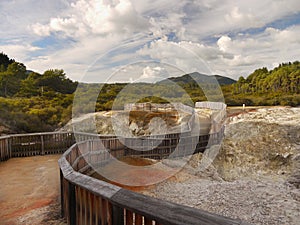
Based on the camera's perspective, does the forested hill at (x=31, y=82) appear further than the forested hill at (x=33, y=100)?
Yes

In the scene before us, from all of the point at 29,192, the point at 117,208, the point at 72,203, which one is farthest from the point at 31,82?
the point at 117,208

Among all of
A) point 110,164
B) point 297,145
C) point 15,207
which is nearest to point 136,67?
point 110,164

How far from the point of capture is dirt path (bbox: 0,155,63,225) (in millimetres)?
3609

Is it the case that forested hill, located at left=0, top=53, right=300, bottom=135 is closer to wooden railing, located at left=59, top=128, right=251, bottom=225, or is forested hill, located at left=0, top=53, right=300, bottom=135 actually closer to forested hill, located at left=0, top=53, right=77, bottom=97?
forested hill, located at left=0, top=53, right=77, bottom=97

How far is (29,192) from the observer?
4680 millimetres

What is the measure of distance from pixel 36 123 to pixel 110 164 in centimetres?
952

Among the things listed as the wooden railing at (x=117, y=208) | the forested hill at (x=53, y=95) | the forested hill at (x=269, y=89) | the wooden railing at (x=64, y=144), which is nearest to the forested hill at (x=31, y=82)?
the forested hill at (x=53, y=95)

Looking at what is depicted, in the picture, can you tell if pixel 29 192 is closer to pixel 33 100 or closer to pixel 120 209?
pixel 120 209

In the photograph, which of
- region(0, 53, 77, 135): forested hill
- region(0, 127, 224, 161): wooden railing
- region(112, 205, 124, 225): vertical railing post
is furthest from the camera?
region(0, 53, 77, 135): forested hill

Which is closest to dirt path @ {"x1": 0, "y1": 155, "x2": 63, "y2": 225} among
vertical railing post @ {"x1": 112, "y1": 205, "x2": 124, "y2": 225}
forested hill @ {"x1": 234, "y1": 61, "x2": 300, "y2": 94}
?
vertical railing post @ {"x1": 112, "y1": 205, "x2": 124, "y2": 225}

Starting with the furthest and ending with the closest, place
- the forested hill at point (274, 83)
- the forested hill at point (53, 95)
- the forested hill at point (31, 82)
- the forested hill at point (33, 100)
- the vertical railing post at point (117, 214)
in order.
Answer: the forested hill at point (274, 83) < the forested hill at point (31, 82) < the forested hill at point (33, 100) < the forested hill at point (53, 95) < the vertical railing post at point (117, 214)

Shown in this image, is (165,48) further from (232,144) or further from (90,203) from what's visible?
(232,144)

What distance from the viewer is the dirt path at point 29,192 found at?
3609mm

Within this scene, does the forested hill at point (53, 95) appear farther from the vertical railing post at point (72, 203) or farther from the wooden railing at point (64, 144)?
the vertical railing post at point (72, 203)
